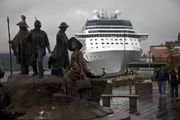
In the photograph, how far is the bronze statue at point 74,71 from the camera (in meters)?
9.88

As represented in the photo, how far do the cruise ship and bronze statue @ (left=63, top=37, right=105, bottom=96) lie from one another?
48.5m

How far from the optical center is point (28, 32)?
11508 millimetres

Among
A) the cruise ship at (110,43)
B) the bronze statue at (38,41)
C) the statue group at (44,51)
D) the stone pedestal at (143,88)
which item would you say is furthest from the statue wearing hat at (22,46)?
the cruise ship at (110,43)

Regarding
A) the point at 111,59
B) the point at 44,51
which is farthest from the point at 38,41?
the point at 111,59

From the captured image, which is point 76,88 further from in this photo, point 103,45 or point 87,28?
point 87,28

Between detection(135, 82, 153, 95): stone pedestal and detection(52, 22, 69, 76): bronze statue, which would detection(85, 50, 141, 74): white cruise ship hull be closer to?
detection(135, 82, 153, 95): stone pedestal

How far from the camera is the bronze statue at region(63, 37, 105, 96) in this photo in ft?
32.4

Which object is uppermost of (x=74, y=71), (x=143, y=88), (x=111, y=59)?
(x=74, y=71)

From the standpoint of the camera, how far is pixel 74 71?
10250mm

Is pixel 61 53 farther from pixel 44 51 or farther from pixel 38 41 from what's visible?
pixel 38 41

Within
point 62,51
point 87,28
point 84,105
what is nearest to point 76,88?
point 84,105

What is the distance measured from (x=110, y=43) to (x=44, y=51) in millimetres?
51875

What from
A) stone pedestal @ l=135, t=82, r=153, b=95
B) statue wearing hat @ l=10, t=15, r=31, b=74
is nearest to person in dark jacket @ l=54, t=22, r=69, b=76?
statue wearing hat @ l=10, t=15, r=31, b=74

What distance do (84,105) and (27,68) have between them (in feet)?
8.98
